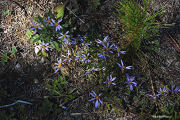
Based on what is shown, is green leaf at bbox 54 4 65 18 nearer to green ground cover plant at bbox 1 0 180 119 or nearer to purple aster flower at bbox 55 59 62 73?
green ground cover plant at bbox 1 0 180 119

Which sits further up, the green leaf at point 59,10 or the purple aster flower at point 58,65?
the green leaf at point 59,10

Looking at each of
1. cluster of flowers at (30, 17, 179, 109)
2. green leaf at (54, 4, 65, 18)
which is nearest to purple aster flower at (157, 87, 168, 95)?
cluster of flowers at (30, 17, 179, 109)

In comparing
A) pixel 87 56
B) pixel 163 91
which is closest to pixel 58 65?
pixel 87 56

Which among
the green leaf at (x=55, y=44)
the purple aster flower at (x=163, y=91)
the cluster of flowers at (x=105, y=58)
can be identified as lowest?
the purple aster flower at (x=163, y=91)

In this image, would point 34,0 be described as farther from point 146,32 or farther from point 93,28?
point 146,32

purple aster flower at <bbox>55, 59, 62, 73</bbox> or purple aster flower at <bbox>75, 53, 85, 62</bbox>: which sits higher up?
purple aster flower at <bbox>75, 53, 85, 62</bbox>

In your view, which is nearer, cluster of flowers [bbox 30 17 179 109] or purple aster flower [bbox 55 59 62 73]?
cluster of flowers [bbox 30 17 179 109]

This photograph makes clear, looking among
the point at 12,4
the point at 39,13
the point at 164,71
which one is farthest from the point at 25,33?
the point at 164,71

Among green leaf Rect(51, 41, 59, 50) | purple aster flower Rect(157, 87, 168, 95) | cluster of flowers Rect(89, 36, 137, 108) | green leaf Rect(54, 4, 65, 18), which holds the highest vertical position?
green leaf Rect(54, 4, 65, 18)

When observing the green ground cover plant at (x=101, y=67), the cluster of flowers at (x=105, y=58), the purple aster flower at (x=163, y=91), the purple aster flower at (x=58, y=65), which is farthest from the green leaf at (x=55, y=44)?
the purple aster flower at (x=163, y=91)

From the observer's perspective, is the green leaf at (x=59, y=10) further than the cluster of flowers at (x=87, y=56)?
Yes

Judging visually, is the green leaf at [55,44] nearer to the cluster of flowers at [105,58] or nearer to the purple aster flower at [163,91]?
the cluster of flowers at [105,58]
